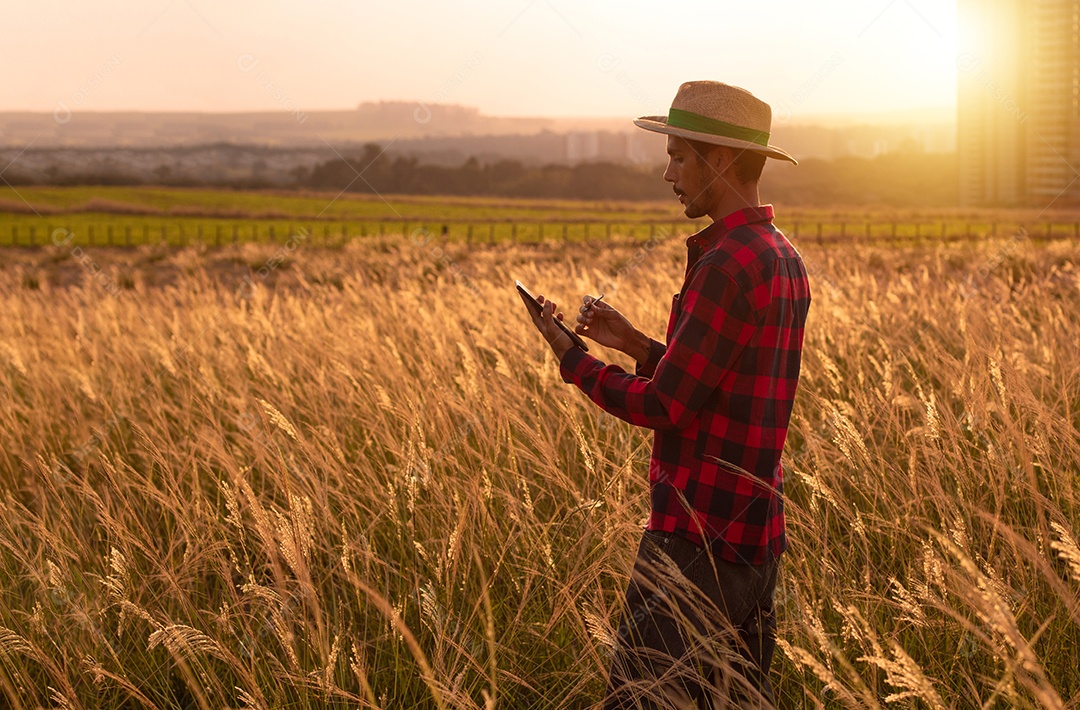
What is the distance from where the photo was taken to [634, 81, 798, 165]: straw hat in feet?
7.16

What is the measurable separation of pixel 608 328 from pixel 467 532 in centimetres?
118

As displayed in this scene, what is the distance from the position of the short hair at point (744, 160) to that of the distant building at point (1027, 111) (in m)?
117

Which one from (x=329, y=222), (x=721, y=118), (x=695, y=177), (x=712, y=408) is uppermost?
(x=329, y=222)

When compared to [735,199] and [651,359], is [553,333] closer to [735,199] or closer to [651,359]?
[651,359]

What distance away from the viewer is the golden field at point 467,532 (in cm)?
240

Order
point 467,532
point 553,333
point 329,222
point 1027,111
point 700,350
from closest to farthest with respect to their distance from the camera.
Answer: point 700,350 < point 553,333 < point 467,532 < point 329,222 < point 1027,111

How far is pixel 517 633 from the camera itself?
9.34 feet

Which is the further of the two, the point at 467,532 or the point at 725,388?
the point at 467,532

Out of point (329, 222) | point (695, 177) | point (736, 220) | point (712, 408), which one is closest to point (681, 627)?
point (712, 408)

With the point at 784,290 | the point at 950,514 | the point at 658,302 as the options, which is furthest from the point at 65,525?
the point at 658,302

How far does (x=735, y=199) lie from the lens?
7.36 feet

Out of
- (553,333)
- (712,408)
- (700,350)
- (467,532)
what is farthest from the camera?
(467,532)

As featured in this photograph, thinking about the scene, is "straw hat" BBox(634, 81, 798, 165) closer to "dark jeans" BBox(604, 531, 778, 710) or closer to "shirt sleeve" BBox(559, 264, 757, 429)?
"shirt sleeve" BBox(559, 264, 757, 429)

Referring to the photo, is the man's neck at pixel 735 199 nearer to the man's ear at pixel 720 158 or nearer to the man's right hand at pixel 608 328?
the man's ear at pixel 720 158
